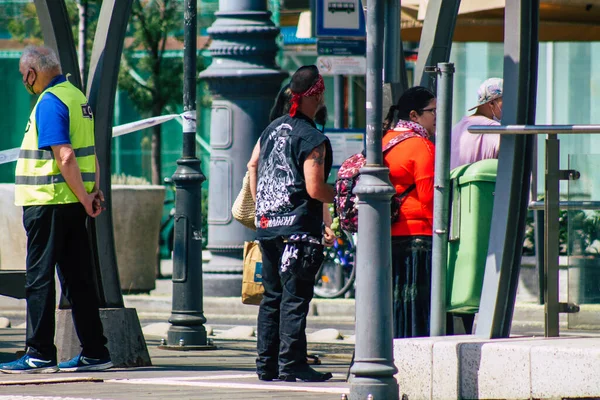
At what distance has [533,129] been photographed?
654 centimetres

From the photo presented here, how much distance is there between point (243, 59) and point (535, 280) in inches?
139

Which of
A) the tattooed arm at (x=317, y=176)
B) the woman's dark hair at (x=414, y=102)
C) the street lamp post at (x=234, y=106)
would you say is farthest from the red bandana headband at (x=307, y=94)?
the street lamp post at (x=234, y=106)

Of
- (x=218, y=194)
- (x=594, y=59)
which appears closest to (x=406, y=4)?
(x=218, y=194)

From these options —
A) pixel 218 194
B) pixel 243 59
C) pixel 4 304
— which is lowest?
pixel 4 304

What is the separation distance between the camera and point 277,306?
7809 mm

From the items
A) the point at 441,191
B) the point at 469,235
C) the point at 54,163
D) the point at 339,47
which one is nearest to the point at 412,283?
the point at 469,235

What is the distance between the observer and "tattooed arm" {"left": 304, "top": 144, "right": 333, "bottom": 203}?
7477 millimetres

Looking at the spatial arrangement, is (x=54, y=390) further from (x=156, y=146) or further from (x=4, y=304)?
(x=156, y=146)

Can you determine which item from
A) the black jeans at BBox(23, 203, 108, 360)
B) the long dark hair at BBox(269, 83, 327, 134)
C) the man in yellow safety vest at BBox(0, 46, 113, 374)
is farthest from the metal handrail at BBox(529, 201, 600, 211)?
the black jeans at BBox(23, 203, 108, 360)

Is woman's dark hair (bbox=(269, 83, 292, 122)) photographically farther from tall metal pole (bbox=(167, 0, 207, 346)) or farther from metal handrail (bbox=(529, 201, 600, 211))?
tall metal pole (bbox=(167, 0, 207, 346))

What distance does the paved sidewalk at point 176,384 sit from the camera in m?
6.98

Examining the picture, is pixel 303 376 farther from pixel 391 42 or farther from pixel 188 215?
pixel 188 215

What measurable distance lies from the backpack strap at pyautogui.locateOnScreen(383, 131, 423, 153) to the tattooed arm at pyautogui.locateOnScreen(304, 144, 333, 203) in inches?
15.7

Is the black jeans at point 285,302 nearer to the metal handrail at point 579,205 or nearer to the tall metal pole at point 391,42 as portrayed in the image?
the tall metal pole at point 391,42
